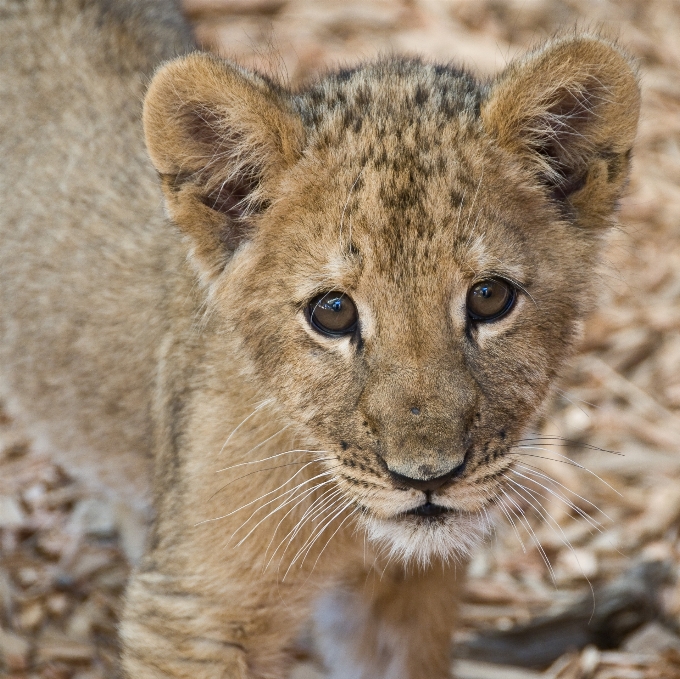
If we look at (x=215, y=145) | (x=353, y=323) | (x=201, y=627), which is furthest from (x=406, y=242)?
(x=201, y=627)

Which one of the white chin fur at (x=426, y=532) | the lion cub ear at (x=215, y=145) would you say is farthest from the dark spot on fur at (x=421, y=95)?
the white chin fur at (x=426, y=532)

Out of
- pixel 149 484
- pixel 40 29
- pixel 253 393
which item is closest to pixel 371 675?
pixel 149 484

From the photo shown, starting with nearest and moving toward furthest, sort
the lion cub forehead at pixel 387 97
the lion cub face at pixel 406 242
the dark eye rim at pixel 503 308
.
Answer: the lion cub face at pixel 406 242 → the dark eye rim at pixel 503 308 → the lion cub forehead at pixel 387 97

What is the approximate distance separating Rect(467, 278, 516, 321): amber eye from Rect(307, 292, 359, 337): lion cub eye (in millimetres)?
322

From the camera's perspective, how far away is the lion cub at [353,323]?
2.89 m

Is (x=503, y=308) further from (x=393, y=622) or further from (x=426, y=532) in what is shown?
(x=393, y=622)

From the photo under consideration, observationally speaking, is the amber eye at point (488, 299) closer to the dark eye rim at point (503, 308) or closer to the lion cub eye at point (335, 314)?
the dark eye rim at point (503, 308)

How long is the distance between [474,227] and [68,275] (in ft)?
6.91

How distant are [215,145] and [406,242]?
674mm

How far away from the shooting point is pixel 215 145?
3.15 meters

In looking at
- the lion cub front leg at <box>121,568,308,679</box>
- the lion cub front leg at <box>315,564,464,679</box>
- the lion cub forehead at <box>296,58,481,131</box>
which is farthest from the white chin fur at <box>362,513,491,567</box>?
the lion cub forehead at <box>296,58,481,131</box>

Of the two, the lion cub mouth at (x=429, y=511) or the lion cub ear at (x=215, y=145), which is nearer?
the lion cub mouth at (x=429, y=511)

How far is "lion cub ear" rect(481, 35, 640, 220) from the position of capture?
3023 mm

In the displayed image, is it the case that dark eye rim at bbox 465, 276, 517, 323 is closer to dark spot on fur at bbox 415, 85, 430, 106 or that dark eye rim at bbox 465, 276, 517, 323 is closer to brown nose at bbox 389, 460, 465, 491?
brown nose at bbox 389, 460, 465, 491
